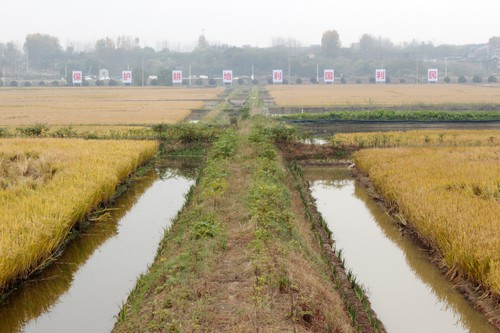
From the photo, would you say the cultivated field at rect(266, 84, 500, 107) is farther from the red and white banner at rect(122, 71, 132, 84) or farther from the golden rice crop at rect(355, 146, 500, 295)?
the red and white banner at rect(122, 71, 132, 84)

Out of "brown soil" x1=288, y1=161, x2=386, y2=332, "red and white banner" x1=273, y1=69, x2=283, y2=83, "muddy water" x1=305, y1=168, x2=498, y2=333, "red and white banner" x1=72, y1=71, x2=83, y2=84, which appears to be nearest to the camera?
"brown soil" x1=288, y1=161, x2=386, y2=332

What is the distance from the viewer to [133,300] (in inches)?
236

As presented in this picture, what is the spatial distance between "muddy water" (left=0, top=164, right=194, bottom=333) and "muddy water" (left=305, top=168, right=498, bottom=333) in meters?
2.91

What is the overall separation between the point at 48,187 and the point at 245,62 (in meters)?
80.9

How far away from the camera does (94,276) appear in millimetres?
7289

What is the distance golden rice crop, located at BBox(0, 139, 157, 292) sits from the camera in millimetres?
6723

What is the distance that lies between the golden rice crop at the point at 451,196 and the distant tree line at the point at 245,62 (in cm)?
5931

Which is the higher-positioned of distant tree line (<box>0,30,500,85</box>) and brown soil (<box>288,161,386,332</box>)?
distant tree line (<box>0,30,500,85</box>)

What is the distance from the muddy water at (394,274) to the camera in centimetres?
611

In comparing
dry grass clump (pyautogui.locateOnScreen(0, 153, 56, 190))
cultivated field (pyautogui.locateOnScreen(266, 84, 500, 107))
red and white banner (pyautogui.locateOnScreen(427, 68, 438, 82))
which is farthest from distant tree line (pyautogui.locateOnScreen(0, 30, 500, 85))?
dry grass clump (pyautogui.locateOnScreen(0, 153, 56, 190))

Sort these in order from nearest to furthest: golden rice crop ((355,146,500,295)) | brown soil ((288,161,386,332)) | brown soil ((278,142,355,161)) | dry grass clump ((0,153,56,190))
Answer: brown soil ((288,161,386,332)), golden rice crop ((355,146,500,295)), dry grass clump ((0,153,56,190)), brown soil ((278,142,355,161))

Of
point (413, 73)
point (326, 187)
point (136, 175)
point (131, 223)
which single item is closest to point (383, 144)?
point (326, 187)

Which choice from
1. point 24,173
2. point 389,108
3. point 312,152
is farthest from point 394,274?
point 389,108

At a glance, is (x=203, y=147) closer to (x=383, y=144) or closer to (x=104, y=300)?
(x=383, y=144)
